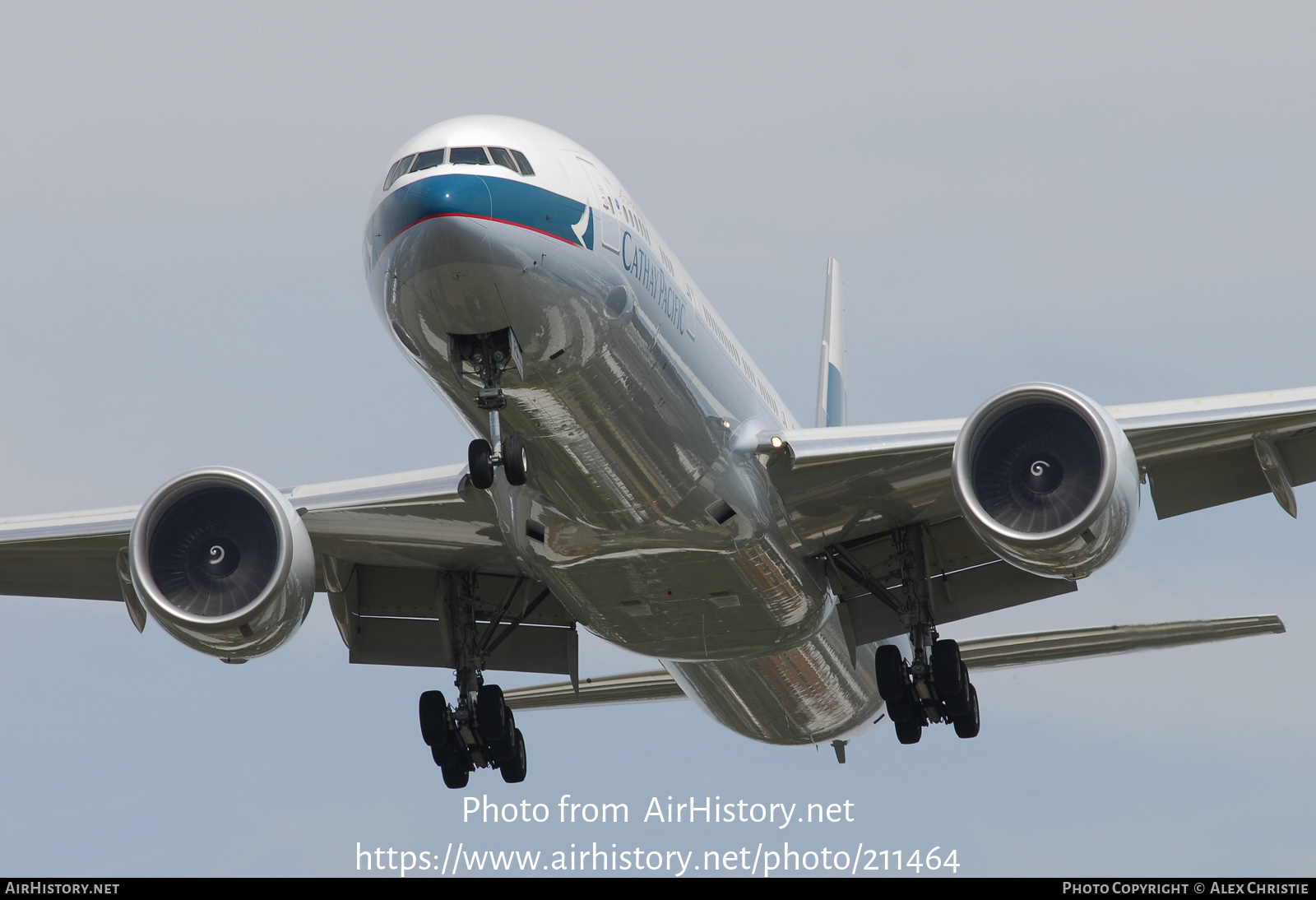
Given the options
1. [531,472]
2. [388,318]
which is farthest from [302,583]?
[388,318]

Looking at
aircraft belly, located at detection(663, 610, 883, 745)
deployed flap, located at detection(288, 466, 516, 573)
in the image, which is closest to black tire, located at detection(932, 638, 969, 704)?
aircraft belly, located at detection(663, 610, 883, 745)

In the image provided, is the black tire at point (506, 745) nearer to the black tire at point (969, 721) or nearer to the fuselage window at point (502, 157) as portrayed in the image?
the black tire at point (969, 721)

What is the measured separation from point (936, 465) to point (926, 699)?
3423 millimetres

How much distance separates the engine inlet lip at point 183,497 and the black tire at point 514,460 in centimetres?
341

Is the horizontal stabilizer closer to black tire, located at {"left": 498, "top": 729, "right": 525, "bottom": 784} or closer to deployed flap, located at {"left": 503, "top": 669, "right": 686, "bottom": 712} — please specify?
deployed flap, located at {"left": 503, "top": 669, "right": 686, "bottom": 712}

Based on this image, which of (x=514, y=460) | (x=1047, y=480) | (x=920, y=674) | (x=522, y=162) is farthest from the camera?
(x=920, y=674)

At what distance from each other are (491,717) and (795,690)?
12.2 feet

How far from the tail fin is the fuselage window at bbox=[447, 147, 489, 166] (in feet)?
50.3

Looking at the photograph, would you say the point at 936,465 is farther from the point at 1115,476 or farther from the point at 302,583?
the point at 302,583

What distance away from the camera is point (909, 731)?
63.4ft

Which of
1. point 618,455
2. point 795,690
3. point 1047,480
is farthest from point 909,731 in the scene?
point 618,455

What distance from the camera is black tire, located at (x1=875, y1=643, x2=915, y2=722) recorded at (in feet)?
63.3

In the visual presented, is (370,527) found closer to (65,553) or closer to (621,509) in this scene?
(621,509)

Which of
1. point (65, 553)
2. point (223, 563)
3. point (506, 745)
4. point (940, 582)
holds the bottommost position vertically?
point (506, 745)
